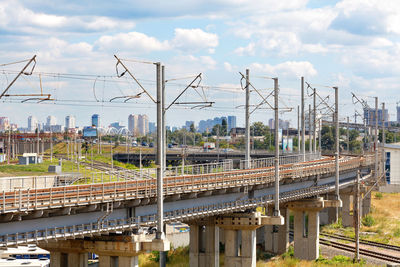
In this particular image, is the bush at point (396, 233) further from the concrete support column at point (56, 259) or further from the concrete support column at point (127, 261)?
the concrete support column at point (56, 259)

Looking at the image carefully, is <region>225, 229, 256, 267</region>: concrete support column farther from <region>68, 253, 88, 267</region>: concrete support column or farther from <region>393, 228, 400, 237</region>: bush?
<region>393, 228, 400, 237</region>: bush

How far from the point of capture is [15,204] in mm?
37156

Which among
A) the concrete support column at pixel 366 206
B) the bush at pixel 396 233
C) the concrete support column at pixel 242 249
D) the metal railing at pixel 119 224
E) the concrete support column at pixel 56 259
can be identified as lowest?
the bush at pixel 396 233

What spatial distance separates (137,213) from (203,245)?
69.9 feet

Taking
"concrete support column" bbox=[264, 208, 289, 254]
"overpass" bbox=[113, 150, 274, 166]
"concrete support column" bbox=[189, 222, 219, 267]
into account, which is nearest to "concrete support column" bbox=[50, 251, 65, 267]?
"concrete support column" bbox=[189, 222, 219, 267]

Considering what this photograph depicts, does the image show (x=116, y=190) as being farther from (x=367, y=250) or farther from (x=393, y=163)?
(x=393, y=163)

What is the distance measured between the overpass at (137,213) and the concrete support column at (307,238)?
6.3 inches

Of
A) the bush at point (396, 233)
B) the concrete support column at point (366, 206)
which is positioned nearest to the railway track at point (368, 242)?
the bush at point (396, 233)

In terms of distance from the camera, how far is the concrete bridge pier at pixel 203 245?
66.0 m

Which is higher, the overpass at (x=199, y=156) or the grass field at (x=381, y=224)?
the overpass at (x=199, y=156)

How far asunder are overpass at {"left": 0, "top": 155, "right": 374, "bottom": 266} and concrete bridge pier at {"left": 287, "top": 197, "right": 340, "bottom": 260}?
0.18 m

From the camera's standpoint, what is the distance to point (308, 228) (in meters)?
84.2

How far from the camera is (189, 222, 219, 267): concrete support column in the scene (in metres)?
66.1

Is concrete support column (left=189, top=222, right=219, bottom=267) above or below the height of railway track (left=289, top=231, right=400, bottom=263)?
above
